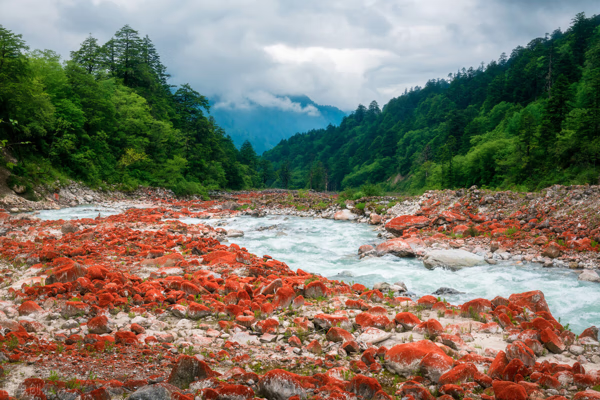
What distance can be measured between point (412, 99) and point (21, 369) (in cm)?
15435

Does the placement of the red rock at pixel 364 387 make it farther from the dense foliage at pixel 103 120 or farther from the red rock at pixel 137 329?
the dense foliage at pixel 103 120

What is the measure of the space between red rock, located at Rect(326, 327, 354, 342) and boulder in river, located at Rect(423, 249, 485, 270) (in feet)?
27.3

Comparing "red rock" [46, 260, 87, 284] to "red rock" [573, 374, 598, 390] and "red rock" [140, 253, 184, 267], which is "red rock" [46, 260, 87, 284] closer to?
"red rock" [140, 253, 184, 267]

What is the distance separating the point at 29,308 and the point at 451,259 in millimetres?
13042

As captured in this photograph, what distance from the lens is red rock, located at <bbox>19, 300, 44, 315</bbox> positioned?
6367 millimetres

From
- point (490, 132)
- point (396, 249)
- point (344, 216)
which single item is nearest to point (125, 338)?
point (396, 249)

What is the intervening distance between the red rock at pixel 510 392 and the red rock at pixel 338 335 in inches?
92.9

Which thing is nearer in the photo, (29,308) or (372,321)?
(29,308)

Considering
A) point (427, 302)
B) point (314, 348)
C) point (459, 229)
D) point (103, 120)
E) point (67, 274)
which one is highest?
point (103, 120)

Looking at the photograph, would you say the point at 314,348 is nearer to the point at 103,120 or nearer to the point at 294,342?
the point at 294,342

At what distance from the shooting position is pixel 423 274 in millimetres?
12531

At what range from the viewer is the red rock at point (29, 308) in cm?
637

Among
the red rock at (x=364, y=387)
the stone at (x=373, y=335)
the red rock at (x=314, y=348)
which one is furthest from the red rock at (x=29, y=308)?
the stone at (x=373, y=335)

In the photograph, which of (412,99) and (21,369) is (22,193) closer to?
(21,369)
